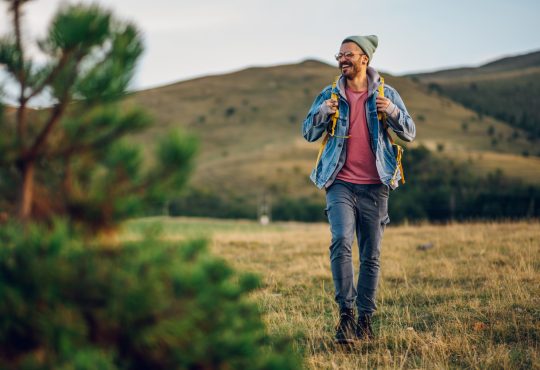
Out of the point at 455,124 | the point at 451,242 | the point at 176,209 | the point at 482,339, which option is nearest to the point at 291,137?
the point at 455,124

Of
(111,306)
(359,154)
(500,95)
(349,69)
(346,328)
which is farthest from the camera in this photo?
(500,95)

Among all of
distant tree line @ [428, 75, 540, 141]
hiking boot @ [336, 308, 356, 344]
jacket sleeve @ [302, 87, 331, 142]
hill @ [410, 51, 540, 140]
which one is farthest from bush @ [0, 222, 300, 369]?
distant tree line @ [428, 75, 540, 141]

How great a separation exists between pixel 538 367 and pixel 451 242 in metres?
7.56

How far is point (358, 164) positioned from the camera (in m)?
5.59

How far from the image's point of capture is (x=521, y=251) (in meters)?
9.63

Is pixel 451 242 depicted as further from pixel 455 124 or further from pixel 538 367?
pixel 455 124

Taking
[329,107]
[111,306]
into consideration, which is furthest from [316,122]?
[111,306]

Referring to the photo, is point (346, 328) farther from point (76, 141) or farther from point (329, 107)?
point (76, 141)

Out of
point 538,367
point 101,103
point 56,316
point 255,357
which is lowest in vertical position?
point 538,367

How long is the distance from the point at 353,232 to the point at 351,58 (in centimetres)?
149

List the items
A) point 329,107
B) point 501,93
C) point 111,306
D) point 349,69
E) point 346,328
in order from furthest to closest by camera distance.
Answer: point 501,93 → point 349,69 → point 329,107 → point 346,328 → point 111,306

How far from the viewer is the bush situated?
2074 millimetres

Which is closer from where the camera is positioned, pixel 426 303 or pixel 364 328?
pixel 364 328

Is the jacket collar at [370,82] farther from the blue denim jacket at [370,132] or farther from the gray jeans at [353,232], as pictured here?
the gray jeans at [353,232]
